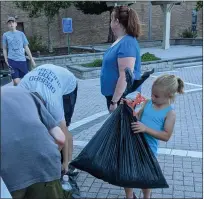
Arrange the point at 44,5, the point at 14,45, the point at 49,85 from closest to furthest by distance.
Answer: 1. the point at 49,85
2. the point at 14,45
3. the point at 44,5

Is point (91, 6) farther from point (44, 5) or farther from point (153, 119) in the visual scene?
point (153, 119)

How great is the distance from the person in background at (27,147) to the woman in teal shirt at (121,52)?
1.06m

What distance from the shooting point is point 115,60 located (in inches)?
106

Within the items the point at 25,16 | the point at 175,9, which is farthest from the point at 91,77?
the point at 175,9

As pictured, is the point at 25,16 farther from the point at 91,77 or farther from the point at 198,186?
the point at 198,186

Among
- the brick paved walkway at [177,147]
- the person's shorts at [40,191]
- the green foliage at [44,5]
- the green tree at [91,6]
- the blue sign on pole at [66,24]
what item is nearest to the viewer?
the person's shorts at [40,191]

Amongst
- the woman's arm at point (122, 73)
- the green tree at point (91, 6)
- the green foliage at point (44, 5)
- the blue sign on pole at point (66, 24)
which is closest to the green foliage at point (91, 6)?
the green tree at point (91, 6)

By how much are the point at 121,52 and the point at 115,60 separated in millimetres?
98

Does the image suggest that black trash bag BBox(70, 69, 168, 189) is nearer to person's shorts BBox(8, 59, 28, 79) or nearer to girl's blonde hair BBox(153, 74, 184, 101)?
girl's blonde hair BBox(153, 74, 184, 101)

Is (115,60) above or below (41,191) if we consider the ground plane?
above

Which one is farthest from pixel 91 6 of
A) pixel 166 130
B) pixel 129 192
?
pixel 166 130

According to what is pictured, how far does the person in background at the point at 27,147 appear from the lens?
1.43m

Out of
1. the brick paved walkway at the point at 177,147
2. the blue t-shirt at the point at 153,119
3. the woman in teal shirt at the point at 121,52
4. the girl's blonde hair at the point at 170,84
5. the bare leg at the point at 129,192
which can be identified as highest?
the woman in teal shirt at the point at 121,52

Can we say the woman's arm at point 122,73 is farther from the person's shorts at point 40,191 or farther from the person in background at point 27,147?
the person's shorts at point 40,191
